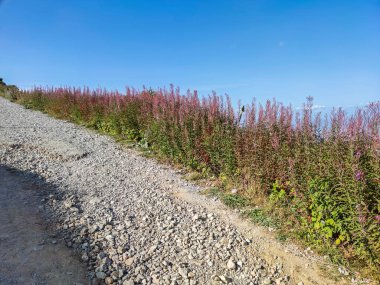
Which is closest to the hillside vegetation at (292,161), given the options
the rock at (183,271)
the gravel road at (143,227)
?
the gravel road at (143,227)

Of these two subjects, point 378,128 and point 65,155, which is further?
point 65,155

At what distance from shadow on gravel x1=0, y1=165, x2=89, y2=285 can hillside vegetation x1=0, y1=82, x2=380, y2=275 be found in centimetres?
285

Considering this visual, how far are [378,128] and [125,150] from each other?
677 cm

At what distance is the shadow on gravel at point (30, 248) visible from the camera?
338 centimetres

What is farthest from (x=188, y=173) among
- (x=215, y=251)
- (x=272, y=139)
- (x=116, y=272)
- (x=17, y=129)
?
→ (x=17, y=129)

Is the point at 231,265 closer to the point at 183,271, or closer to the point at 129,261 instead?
the point at 183,271

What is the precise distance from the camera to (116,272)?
355 centimetres

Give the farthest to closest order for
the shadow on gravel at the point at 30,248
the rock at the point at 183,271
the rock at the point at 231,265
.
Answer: the rock at the point at 231,265, the rock at the point at 183,271, the shadow on gravel at the point at 30,248

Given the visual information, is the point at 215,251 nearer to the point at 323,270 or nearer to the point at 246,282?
the point at 246,282

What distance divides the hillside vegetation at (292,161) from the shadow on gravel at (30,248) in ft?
9.35

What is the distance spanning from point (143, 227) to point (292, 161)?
234cm

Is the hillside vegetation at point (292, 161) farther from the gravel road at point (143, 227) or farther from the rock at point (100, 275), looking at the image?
the rock at point (100, 275)

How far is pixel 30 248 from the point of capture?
12.7 ft

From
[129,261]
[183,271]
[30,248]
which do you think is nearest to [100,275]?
[129,261]
